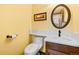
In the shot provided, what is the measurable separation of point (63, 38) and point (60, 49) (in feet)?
0.46

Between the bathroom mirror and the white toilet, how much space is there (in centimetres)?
29

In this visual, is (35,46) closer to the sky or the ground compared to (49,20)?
closer to the ground

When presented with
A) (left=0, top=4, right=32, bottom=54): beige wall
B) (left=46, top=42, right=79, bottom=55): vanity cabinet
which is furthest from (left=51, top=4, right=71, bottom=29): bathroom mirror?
(left=0, top=4, right=32, bottom=54): beige wall

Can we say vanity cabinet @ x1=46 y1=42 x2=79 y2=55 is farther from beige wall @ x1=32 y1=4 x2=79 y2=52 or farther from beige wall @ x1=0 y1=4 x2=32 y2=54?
beige wall @ x1=0 y1=4 x2=32 y2=54

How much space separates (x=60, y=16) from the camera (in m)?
1.57

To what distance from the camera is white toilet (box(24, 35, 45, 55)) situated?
1.80 m

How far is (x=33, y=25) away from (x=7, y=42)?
42cm

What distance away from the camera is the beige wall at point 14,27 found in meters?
1.87

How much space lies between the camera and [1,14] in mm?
1919

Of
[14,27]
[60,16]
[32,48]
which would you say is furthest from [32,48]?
[60,16]

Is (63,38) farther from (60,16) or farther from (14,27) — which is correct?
(14,27)

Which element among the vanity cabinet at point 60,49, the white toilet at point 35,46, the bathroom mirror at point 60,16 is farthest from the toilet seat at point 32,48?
the bathroom mirror at point 60,16
